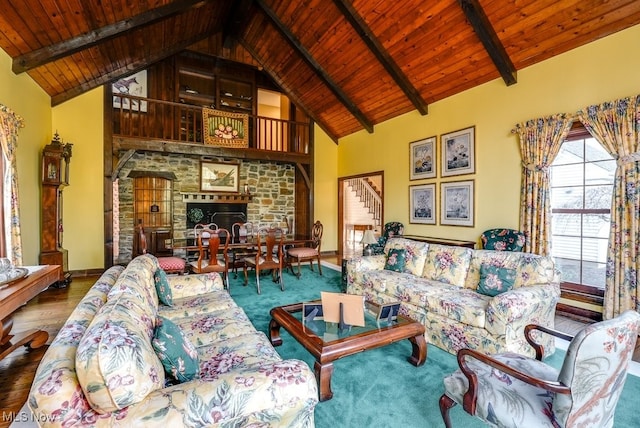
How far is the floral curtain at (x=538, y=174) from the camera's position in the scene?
11.6 feet

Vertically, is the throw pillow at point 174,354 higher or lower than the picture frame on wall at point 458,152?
lower

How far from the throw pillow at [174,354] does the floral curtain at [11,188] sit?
357cm

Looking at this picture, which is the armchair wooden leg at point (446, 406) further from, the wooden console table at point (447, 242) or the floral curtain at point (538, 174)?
the wooden console table at point (447, 242)

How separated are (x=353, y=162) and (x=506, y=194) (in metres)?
3.71

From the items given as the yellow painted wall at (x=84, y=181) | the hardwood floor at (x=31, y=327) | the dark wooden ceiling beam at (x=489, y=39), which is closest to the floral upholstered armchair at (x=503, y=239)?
the hardwood floor at (x=31, y=327)

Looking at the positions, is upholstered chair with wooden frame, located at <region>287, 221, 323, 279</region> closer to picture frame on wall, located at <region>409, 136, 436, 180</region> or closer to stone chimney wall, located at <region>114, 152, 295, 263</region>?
picture frame on wall, located at <region>409, 136, 436, 180</region>

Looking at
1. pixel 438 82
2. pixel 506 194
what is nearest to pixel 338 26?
pixel 438 82

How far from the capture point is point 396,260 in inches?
149

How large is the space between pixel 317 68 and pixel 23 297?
5321mm

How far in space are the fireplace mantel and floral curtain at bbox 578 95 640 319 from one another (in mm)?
6553

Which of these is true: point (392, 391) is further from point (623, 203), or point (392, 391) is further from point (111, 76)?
point (111, 76)

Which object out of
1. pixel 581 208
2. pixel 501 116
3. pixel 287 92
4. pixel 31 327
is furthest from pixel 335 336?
pixel 287 92

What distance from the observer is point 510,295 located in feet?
7.66

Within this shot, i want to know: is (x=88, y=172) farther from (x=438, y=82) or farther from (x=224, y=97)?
(x=438, y=82)
